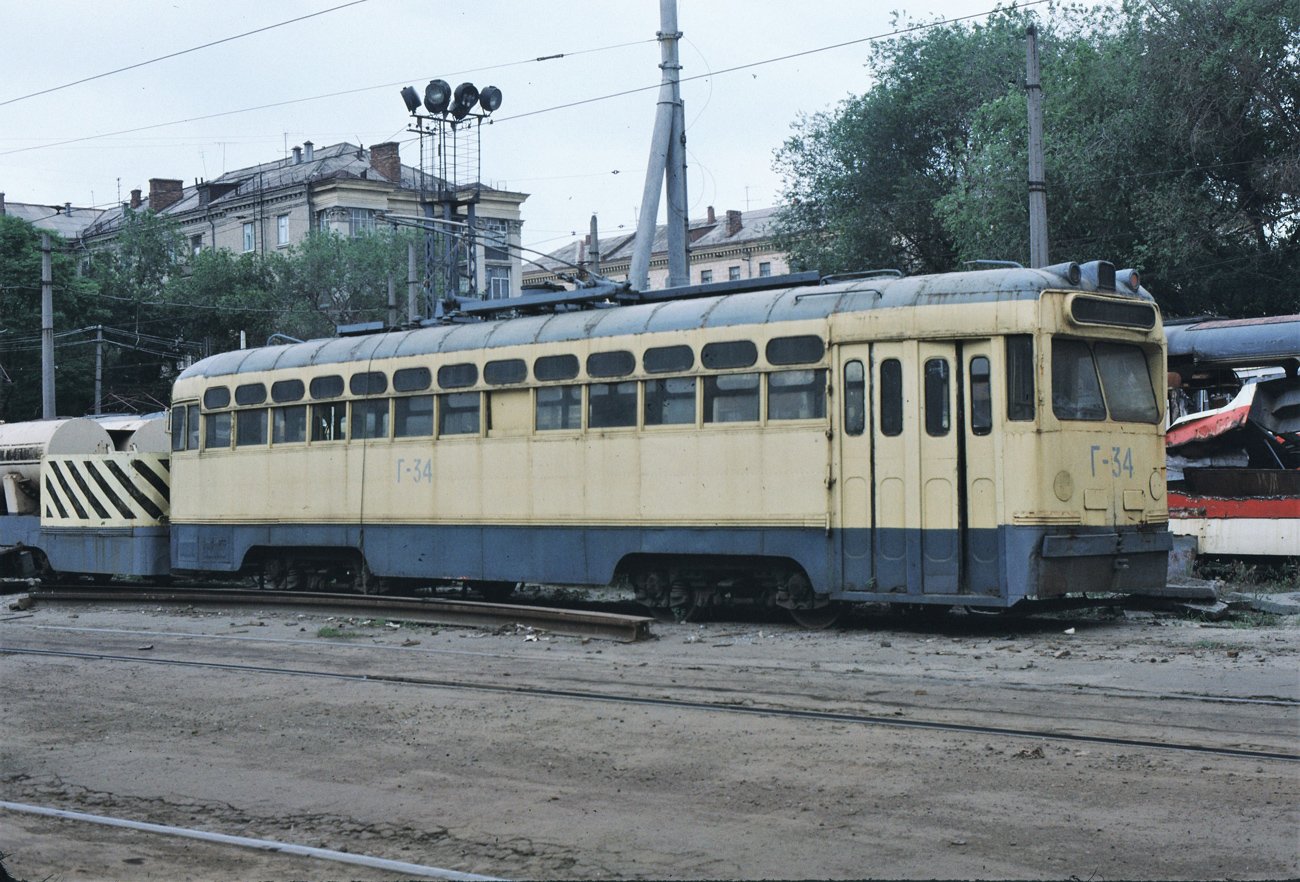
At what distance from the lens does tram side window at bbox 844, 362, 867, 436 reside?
1305cm

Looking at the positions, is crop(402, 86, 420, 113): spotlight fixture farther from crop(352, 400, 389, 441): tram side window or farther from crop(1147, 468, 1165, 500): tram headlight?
crop(1147, 468, 1165, 500): tram headlight

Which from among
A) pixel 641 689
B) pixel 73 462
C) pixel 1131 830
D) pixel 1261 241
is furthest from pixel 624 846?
pixel 1261 241

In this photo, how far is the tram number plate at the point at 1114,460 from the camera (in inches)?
499

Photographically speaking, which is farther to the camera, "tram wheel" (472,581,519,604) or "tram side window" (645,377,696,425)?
"tram wheel" (472,581,519,604)

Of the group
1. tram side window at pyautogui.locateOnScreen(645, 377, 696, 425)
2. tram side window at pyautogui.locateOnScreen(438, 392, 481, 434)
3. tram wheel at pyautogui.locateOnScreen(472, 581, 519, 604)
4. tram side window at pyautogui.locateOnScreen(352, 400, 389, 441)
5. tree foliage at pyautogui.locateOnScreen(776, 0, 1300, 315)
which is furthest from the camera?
tree foliage at pyautogui.locateOnScreen(776, 0, 1300, 315)

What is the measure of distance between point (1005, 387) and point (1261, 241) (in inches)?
1079

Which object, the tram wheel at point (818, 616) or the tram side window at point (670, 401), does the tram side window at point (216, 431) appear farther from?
the tram wheel at point (818, 616)

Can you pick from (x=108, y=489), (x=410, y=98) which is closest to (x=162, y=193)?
(x=410, y=98)

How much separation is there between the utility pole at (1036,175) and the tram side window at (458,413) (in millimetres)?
7506

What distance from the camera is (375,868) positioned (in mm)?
6012

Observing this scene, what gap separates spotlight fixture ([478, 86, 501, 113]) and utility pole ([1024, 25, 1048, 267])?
41.1 feet

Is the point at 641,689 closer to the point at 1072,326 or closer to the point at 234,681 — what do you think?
the point at 234,681

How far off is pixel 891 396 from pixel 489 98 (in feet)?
62.2

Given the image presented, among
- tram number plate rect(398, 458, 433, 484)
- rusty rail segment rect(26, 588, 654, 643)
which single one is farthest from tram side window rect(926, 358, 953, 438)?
tram number plate rect(398, 458, 433, 484)
